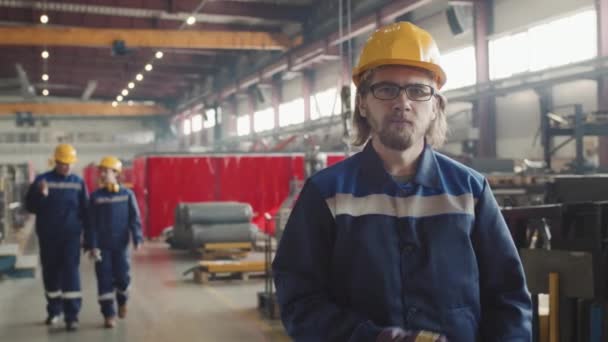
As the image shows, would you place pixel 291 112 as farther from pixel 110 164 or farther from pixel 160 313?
pixel 110 164

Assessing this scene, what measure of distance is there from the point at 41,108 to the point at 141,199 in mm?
14616

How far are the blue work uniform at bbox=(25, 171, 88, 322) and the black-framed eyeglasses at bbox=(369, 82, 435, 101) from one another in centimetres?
587

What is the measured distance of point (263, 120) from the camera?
90.7ft

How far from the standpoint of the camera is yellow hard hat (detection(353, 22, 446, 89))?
6.44 ft

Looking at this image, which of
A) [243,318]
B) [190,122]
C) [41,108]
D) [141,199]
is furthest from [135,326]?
[190,122]

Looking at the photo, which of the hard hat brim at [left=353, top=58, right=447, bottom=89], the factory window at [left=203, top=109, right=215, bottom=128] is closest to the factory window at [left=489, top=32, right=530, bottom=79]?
the hard hat brim at [left=353, top=58, right=447, bottom=89]

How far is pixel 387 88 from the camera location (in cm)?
195

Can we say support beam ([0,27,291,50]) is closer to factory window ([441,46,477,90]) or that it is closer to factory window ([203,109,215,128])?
factory window ([441,46,477,90])

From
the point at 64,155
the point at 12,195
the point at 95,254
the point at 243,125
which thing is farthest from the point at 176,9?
the point at 243,125

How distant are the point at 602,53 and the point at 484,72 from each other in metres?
3.18

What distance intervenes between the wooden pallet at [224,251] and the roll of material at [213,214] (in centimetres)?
54

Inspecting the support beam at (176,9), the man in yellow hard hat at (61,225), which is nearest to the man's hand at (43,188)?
the man in yellow hard hat at (61,225)

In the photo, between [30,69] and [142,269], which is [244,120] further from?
[142,269]

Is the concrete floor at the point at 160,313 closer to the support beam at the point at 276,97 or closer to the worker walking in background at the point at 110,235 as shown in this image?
the worker walking in background at the point at 110,235
